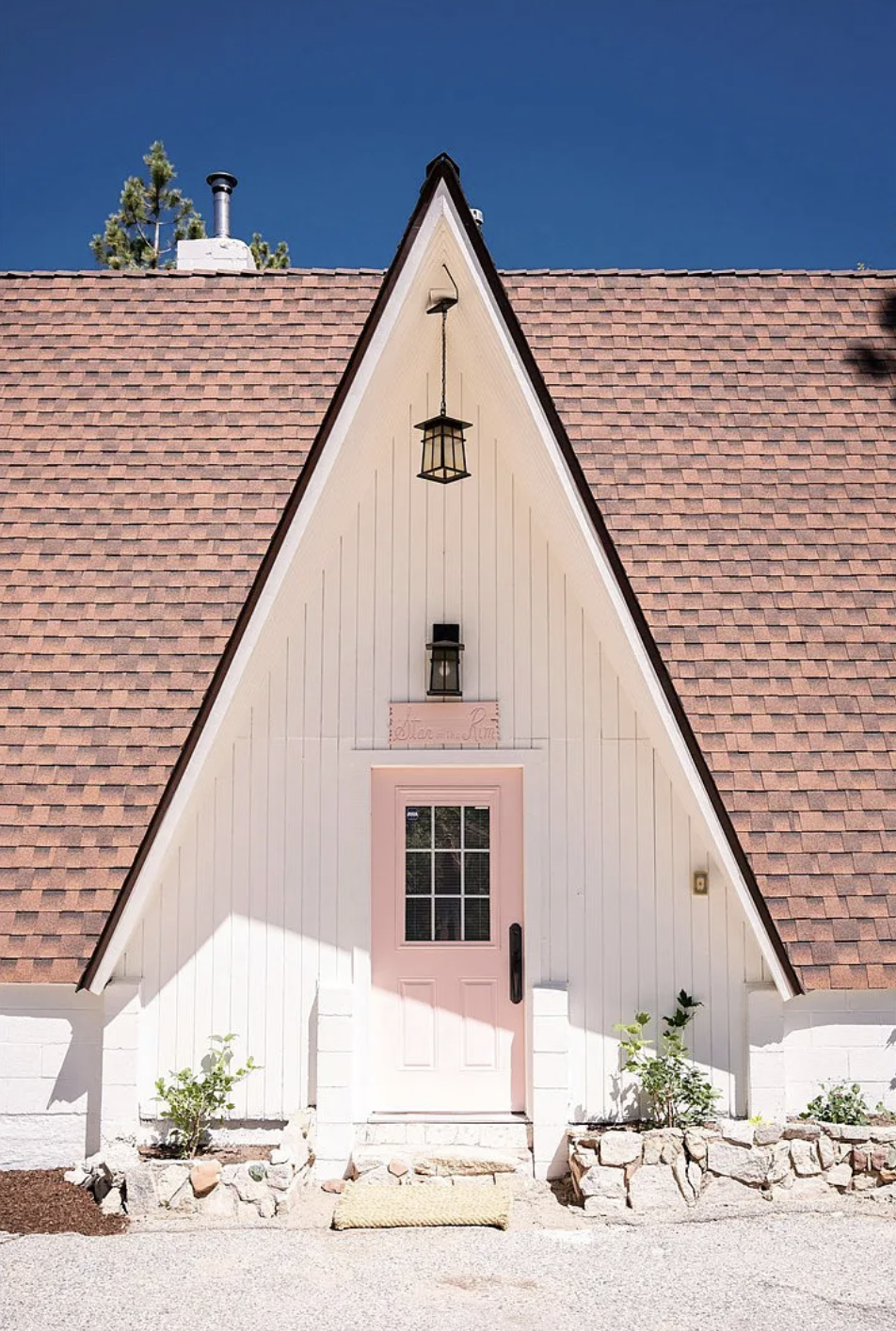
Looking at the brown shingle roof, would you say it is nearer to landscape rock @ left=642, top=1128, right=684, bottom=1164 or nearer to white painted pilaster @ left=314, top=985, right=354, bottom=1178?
landscape rock @ left=642, top=1128, right=684, bottom=1164

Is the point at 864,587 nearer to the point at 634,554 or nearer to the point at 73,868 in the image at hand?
the point at 634,554

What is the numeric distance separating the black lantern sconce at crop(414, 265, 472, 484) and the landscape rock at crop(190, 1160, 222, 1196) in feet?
13.7

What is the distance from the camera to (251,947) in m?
7.59

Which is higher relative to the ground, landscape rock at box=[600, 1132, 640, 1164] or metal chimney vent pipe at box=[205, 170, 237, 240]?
metal chimney vent pipe at box=[205, 170, 237, 240]

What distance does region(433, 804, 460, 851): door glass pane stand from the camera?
25.8 feet

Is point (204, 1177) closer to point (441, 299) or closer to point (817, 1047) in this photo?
point (817, 1047)

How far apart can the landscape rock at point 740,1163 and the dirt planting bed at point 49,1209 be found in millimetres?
3190

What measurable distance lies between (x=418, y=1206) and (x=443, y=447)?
14.5 feet

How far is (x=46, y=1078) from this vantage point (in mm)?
7203

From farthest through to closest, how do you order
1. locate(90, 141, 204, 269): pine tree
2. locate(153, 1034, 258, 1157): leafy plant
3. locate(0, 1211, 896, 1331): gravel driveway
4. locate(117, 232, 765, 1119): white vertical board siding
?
locate(90, 141, 204, 269): pine tree → locate(117, 232, 765, 1119): white vertical board siding → locate(153, 1034, 258, 1157): leafy plant → locate(0, 1211, 896, 1331): gravel driveway

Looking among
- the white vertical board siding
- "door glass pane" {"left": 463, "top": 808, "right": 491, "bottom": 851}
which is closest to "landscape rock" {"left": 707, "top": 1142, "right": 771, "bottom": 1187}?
the white vertical board siding

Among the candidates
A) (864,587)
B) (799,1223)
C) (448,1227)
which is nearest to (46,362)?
(864,587)

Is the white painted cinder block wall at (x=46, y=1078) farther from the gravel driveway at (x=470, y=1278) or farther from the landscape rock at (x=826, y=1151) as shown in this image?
the landscape rock at (x=826, y=1151)

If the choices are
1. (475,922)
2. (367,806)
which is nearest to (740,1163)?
(475,922)
